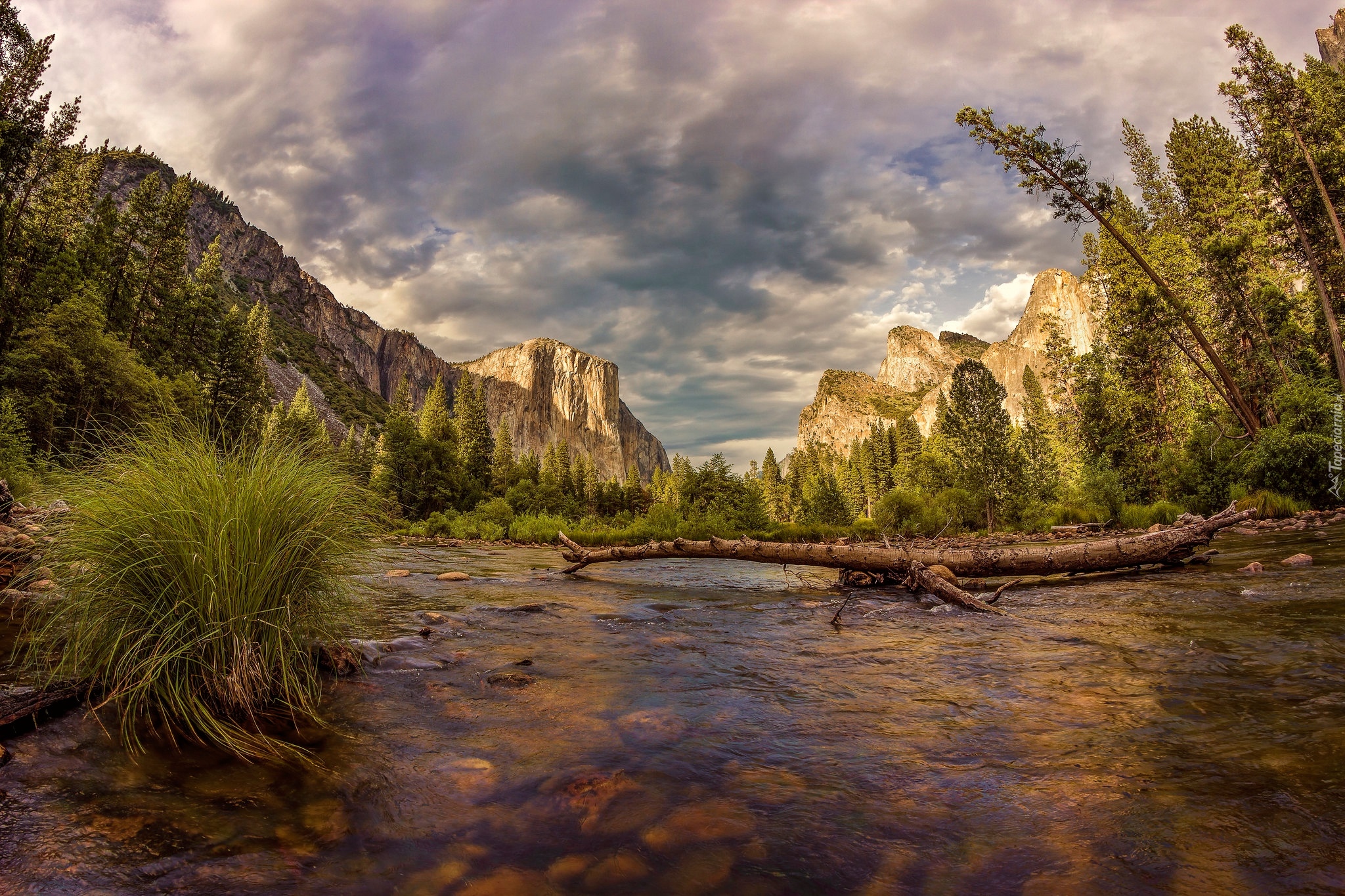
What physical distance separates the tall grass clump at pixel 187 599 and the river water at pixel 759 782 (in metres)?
0.28

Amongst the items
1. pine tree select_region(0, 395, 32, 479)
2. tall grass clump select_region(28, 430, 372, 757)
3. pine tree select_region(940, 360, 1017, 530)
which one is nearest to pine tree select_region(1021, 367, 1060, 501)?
pine tree select_region(940, 360, 1017, 530)

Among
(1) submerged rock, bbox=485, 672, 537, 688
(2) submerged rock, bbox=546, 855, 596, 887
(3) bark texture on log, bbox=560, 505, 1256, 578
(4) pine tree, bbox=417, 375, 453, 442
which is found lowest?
(2) submerged rock, bbox=546, 855, 596, 887

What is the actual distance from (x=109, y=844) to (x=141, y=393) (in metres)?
40.2

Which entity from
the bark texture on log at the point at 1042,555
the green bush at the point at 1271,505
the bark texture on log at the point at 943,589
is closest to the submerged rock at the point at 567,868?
the bark texture on log at the point at 943,589

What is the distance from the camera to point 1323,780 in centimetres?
262

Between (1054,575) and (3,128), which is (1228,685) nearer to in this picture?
(1054,575)

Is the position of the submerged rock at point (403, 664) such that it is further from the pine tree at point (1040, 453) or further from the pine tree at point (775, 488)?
the pine tree at point (775, 488)

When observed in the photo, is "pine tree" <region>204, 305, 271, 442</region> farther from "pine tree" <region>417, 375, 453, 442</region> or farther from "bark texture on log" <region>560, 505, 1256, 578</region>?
"bark texture on log" <region>560, 505, 1256, 578</region>

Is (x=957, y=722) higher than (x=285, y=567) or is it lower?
lower

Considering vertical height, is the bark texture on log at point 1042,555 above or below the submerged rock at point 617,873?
above

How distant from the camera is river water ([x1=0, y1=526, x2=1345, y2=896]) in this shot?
2129 millimetres

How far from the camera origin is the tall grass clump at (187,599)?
3191mm

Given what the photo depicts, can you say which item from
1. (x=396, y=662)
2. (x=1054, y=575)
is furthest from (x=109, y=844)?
(x=1054, y=575)

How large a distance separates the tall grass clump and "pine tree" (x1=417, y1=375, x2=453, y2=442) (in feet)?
168
